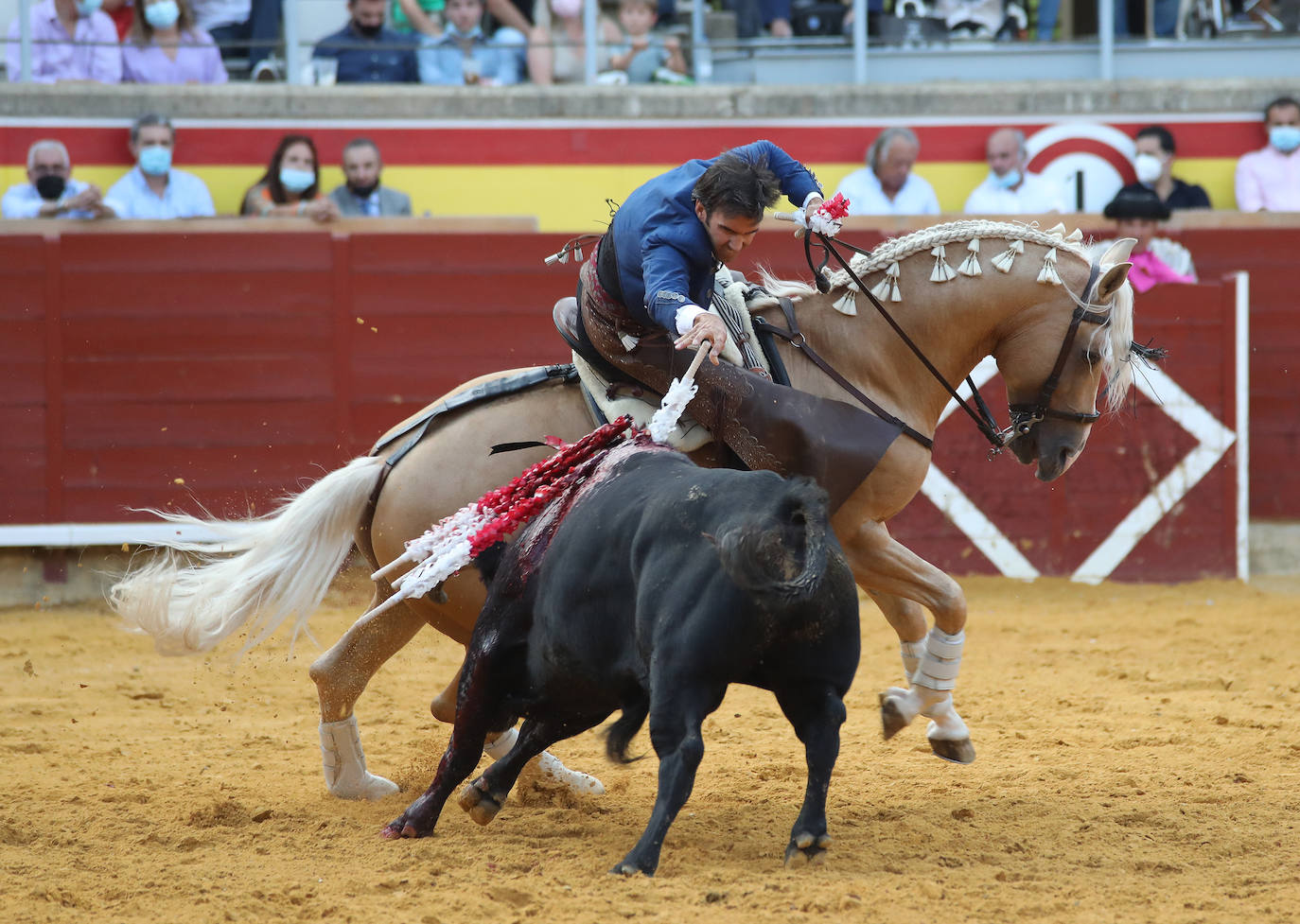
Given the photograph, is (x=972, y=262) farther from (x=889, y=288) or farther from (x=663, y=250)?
(x=663, y=250)

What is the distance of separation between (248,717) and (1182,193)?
6621 mm

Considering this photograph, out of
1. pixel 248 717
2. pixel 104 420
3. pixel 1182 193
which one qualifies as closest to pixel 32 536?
pixel 104 420

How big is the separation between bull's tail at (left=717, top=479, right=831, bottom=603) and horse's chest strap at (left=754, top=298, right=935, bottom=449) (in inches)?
46.0

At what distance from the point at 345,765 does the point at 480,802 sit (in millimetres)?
808

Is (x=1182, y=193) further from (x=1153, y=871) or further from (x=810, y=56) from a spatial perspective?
(x=1153, y=871)

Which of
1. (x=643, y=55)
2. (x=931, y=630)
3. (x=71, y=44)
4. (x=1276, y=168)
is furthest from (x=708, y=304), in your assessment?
(x=1276, y=168)

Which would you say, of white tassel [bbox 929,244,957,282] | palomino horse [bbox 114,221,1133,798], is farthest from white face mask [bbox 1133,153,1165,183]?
white tassel [bbox 929,244,957,282]

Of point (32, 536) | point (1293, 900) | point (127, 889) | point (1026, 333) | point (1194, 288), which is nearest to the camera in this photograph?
point (1293, 900)

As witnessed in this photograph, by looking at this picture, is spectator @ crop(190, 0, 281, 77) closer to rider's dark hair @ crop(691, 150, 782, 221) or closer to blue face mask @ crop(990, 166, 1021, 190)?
blue face mask @ crop(990, 166, 1021, 190)

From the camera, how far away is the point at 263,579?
13.5 feet

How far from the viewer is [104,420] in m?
7.57

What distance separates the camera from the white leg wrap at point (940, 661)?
403 centimetres

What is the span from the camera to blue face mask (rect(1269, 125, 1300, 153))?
9.05 m

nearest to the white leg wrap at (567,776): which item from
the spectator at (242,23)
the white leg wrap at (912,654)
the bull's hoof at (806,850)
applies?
the white leg wrap at (912,654)
